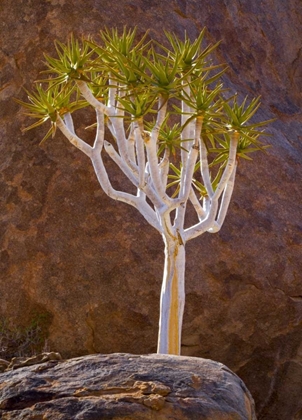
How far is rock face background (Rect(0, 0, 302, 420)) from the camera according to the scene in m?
7.20

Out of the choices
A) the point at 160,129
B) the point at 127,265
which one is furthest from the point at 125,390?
the point at 127,265

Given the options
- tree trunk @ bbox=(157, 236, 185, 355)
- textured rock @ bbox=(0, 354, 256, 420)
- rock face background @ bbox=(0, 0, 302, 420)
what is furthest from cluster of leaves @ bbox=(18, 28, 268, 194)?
textured rock @ bbox=(0, 354, 256, 420)

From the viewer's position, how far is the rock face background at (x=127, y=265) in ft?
23.6

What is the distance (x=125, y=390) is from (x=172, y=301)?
1.72m

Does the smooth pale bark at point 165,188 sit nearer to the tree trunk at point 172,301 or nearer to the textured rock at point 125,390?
the tree trunk at point 172,301

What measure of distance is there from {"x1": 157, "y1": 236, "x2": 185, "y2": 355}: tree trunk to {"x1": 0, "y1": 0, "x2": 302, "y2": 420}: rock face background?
1.60 metres

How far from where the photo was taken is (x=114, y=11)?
27.6 feet

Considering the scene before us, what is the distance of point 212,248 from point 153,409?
3767mm

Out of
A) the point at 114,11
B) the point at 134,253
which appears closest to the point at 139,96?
the point at 134,253

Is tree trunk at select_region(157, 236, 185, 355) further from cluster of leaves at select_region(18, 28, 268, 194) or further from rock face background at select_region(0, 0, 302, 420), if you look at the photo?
rock face background at select_region(0, 0, 302, 420)

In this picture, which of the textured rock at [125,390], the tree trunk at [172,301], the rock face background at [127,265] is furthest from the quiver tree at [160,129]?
the rock face background at [127,265]

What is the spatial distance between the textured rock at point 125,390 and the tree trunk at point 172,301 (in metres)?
1.25

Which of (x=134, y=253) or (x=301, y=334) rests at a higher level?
(x=134, y=253)

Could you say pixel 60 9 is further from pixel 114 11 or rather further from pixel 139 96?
pixel 139 96
